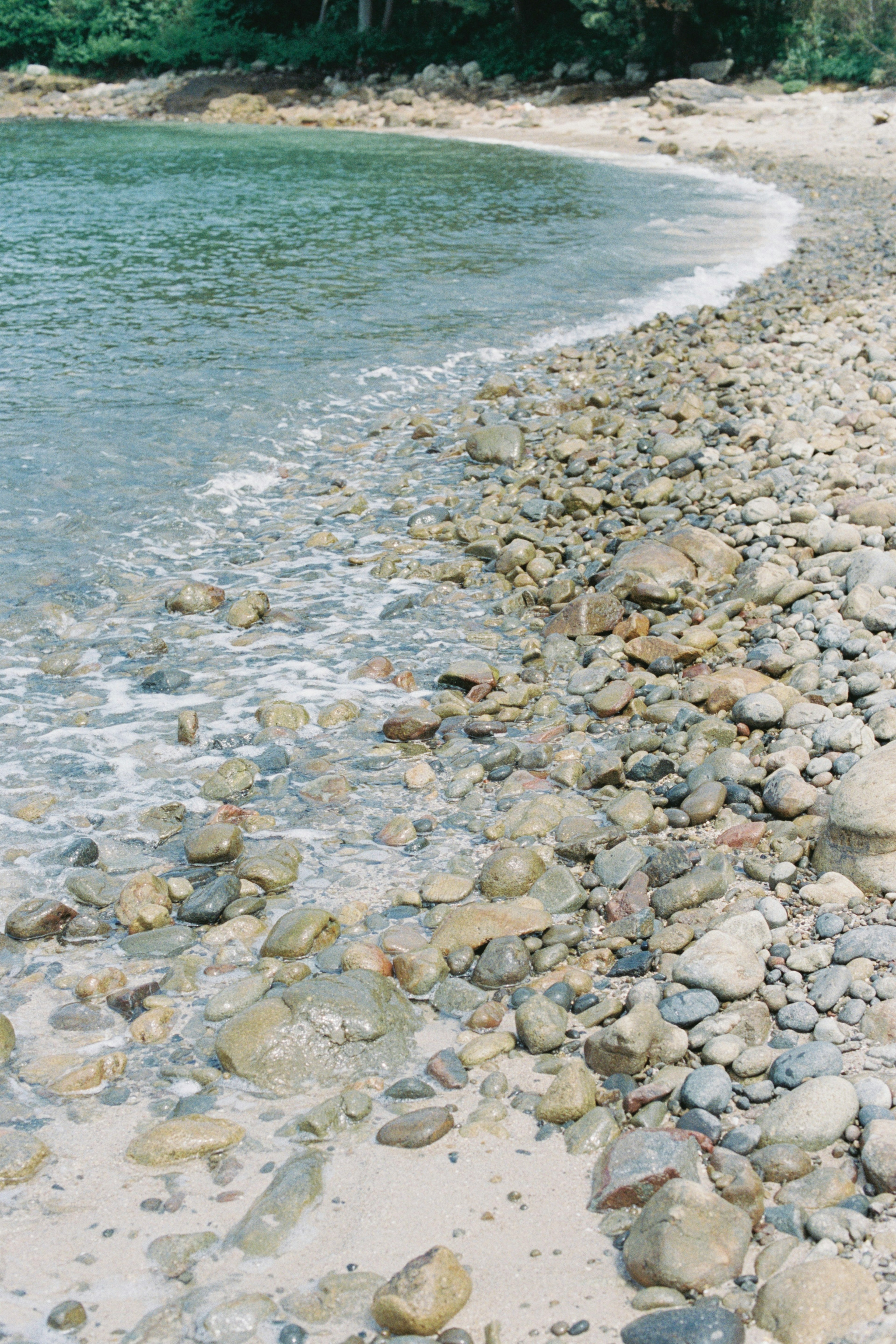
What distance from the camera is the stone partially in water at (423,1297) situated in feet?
7.79

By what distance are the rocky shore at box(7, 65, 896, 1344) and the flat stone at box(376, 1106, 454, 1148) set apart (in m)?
0.01

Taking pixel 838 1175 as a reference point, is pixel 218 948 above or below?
below

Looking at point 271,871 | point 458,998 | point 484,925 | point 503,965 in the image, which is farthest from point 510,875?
point 271,871

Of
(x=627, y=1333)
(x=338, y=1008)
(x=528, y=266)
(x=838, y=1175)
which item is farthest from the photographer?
(x=528, y=266)

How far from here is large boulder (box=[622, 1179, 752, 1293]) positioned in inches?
94.6

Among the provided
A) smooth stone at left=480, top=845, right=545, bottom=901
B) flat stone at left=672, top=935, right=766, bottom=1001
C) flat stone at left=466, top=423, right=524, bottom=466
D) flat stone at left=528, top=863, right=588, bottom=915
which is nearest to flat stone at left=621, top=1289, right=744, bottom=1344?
flat stone at left=672, top=935, right=766, bottom=1001

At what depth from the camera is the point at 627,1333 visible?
2.29 metres

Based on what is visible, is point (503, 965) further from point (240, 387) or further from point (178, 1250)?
point (240, 387)

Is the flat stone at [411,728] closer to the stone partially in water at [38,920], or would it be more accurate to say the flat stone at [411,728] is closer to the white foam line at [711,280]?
the stone partially in water at [38,920]

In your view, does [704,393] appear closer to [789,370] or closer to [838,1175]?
[789,370]

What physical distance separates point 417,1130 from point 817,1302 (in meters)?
1.12

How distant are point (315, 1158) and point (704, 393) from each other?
804cm

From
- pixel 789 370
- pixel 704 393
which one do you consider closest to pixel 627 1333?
pixel 704 393

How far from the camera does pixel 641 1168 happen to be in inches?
106
